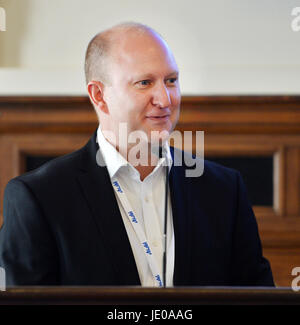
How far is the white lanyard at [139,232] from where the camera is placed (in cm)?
109

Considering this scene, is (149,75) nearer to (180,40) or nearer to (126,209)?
(126,209)

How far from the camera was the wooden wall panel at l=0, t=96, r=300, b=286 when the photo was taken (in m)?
2.37

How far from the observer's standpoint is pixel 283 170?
8.05ft

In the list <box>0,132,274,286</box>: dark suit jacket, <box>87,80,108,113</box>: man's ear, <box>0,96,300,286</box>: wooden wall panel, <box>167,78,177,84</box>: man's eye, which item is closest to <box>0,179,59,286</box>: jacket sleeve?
<box>0,132,274,286</box>: dark suit jacket

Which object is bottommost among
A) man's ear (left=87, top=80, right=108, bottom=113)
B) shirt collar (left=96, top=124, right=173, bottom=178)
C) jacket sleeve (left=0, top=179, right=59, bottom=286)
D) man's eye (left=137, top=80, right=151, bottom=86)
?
jacket sleeve (left=0, top=179, right=59, bottom=286)

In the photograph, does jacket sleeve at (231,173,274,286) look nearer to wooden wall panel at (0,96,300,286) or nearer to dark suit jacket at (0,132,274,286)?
dark suit jacket at (0,132,274,286)

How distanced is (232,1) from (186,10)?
0.25 meters

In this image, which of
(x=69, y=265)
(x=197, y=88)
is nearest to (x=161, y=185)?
(x=69, y=265)

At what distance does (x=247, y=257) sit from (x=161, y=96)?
0.49m

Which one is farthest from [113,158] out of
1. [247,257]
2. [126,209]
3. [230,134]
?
[230,134]

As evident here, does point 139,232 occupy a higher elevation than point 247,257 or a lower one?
higher

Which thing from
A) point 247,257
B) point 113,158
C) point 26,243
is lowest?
point 247,257

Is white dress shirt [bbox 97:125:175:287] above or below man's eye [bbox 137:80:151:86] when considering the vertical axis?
below

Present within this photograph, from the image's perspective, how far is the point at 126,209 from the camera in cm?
115
